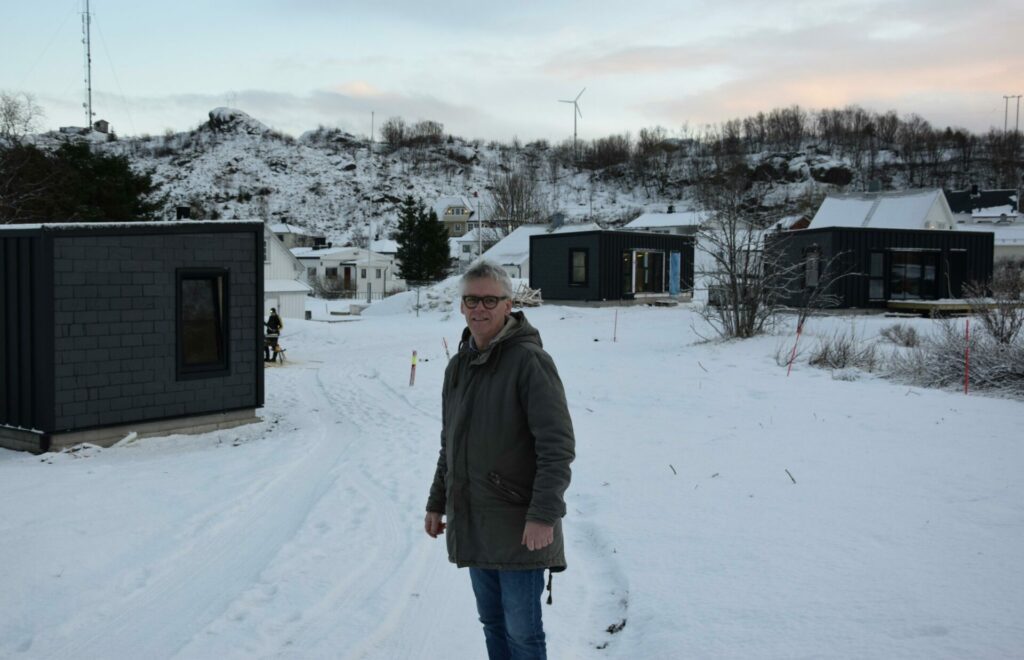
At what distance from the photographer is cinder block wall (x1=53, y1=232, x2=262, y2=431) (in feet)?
29.2

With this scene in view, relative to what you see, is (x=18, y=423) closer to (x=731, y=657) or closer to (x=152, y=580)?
(x=152, y=580)

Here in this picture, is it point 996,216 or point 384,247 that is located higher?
point 996,216

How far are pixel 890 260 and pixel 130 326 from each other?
71.7ft

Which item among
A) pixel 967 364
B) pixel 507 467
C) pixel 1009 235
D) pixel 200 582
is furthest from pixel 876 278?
pixel 1009 235

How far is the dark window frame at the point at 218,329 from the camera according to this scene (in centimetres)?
989

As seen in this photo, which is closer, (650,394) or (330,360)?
(650,394)

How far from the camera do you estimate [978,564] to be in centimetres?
453

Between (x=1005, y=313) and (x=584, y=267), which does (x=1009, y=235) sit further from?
(x=1005, y=313)

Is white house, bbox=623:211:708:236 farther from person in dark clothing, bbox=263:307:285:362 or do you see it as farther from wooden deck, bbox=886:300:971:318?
person in dark clothing, bbox=263:307:285:362

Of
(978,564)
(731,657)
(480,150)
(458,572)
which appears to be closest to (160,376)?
(458,572)

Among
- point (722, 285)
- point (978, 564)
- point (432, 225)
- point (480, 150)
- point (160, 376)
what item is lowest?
point (978, 564)

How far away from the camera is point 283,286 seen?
3569 centimetres

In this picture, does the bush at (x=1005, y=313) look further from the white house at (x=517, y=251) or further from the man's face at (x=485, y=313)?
the white house at (x=517, y=251)

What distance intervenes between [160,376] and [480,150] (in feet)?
436
